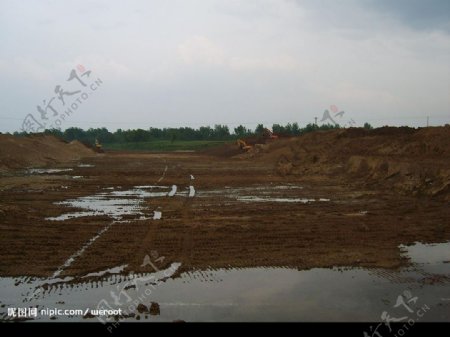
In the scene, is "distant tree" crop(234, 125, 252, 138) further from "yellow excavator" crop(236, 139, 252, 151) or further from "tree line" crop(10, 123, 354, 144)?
"yellow excavator" crop(236, 139, 252, 151)

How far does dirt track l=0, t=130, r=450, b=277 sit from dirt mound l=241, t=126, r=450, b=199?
2.09ft

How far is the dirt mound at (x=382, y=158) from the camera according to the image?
16.7 m

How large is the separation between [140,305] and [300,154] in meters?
33.1

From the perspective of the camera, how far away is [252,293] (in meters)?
6.52

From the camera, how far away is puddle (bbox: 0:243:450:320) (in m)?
5.78

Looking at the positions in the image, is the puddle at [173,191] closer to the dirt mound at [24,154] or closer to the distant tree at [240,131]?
the dirt mound at [24,154]

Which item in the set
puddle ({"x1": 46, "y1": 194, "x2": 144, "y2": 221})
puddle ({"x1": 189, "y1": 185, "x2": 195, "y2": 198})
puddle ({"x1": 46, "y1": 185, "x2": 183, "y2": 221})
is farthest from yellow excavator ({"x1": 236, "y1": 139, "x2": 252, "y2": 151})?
puddle ({"x1": 46, "y1": 194, "x2": 144, "y2": 221})

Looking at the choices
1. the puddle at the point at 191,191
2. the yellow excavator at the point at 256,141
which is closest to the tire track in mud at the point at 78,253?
the puddle at the point at 191,191

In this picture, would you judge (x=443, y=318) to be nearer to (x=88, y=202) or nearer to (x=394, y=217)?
(x=394, y=217)

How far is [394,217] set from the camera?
12.2m

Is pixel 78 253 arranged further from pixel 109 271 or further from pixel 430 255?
pixel 430 255

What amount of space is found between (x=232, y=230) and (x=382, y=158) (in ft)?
46.3

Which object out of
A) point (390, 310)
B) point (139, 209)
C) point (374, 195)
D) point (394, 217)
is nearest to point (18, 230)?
point (139, 209)
